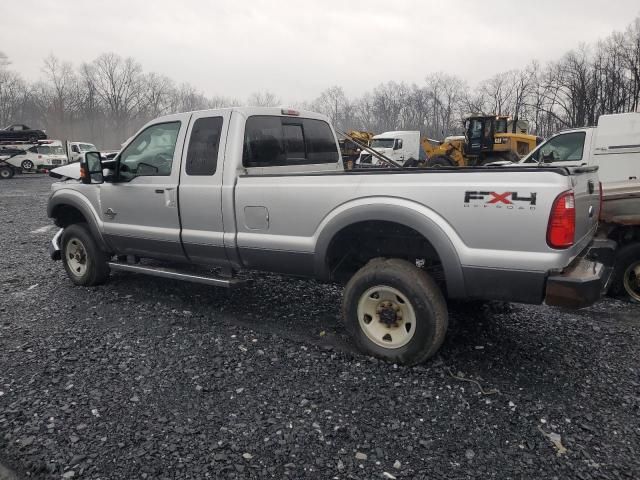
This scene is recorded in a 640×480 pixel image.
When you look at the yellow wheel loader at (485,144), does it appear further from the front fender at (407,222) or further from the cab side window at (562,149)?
the front fender at (407,222)

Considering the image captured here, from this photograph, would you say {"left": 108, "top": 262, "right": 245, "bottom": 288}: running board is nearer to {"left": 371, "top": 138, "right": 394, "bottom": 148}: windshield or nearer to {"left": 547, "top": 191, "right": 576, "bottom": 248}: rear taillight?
{"left": 547, "top": 191, "right": 576, "bottom": 248}: rear taillight

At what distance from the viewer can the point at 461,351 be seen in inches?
160

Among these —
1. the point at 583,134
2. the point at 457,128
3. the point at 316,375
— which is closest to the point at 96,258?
the point at 316,375

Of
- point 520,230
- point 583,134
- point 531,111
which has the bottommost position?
point 520,230

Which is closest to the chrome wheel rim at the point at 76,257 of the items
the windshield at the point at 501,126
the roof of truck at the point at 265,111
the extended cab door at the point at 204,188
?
the extended cab door at the point at 204,188

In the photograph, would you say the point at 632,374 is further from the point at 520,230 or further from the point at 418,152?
the point at 418,152

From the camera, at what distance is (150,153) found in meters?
5.15

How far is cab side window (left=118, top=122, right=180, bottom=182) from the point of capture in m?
4.97

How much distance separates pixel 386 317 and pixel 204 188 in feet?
6.96

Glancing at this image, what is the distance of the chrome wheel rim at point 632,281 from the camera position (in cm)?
530

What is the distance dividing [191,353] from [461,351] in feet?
7.60

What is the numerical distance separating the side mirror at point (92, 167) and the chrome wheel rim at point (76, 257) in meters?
1.02

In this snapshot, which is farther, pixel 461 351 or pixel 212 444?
pixel 461 351

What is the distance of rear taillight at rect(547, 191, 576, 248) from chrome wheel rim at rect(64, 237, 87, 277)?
17.3 ft
